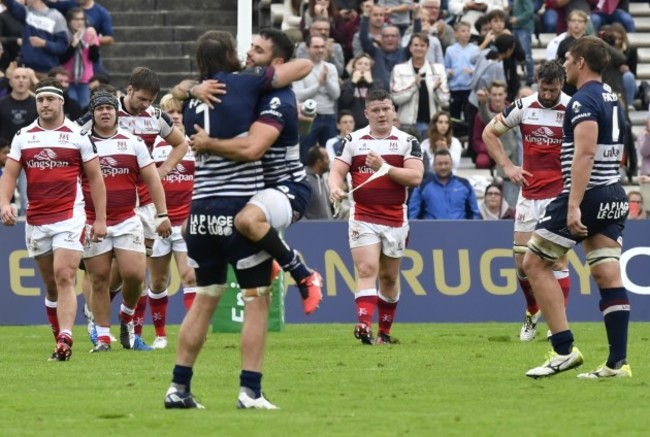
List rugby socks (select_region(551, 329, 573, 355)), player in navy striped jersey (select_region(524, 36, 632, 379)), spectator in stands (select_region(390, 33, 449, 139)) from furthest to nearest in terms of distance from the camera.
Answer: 1. spectator in stands (select_region(390, 33, 449, 139))
2. rugby socks (select_region(551, 329, 573, 355))
3. player in navy striped jersey (select_region(524, 36, 632, 379))

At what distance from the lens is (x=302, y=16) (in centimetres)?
2778

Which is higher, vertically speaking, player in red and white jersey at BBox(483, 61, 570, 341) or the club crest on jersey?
the club crest on jersey

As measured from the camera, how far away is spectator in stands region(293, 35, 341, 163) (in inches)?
984

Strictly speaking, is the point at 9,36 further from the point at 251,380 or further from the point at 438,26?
the point at 251,380

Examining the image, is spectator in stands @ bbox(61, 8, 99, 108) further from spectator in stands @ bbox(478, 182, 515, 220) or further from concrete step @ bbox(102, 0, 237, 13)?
spectator in stands @ bbox(478, 182, 515, 220)

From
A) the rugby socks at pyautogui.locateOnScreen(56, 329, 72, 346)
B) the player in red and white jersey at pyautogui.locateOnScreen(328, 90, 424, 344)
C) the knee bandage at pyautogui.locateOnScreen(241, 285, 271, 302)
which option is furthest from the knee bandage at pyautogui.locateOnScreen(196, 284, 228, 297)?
the player in red and white jersey at pyautogui.locateOnScreen(328, 90, 424, 344)

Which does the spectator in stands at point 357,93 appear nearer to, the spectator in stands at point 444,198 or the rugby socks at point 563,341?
the spectator in stands at point 444,198

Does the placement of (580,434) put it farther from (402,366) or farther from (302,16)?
(302,16)

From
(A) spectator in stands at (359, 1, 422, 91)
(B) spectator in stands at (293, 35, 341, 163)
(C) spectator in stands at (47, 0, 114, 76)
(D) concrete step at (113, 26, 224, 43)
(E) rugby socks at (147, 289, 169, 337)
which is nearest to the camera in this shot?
(E) rugby socks at (147, 289, 169, 337)

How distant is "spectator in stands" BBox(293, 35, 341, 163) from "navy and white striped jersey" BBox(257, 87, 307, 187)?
13728mm

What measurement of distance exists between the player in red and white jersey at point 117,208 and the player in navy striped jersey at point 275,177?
17.8 ft

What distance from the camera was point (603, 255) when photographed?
12672mm

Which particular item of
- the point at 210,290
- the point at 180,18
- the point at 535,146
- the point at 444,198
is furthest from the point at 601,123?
the point at 180,18

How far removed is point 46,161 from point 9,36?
12.5 metres
